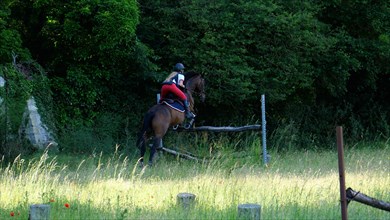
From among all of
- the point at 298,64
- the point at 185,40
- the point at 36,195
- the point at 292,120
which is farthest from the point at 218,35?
the point at 36,195

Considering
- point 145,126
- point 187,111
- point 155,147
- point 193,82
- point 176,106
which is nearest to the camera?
point 155,147

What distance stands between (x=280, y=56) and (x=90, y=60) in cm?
568

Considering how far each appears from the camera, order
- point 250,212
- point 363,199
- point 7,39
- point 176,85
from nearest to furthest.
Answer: point 250,212 < point 363,199 < point 176,85 < point 7,39

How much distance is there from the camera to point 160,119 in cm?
1997

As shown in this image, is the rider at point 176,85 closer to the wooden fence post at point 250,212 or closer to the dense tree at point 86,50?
the dense tree at point 86,50

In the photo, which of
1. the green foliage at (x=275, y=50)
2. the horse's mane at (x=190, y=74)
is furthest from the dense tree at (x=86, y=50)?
the horse's mane at (x=190, y=74)

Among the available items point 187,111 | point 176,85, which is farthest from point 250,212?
point 187,111

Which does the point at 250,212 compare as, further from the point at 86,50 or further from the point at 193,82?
the point at 86,50

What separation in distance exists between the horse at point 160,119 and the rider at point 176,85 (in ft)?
0.91

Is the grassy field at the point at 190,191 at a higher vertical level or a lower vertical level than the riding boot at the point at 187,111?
lower

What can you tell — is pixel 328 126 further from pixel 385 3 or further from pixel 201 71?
pixel 201 71

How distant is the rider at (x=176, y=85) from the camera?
19.9 metres

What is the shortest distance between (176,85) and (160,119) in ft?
3.12

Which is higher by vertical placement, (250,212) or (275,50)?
(275,50)
